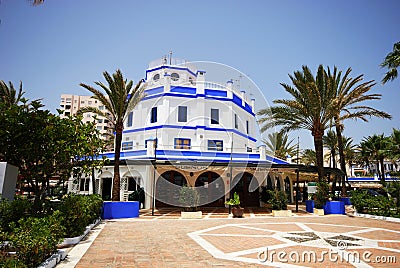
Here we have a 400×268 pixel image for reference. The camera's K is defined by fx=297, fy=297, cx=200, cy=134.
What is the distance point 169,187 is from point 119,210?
703 cm

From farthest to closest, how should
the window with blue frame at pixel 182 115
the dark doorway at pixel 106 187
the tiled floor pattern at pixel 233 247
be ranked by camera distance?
the window with blue frame at pixel 182 115, the dark doorway at pixel 106 187, the tiled floor pattern at pixel 233 247

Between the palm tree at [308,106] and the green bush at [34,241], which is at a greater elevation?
the palm tree at [308,106]

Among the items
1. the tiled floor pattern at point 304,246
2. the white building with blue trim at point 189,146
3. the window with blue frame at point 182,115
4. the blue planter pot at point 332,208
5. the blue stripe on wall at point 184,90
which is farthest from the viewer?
the blue stripe on wall at point 184,90

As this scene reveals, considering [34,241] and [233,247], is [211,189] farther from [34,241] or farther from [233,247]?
[34,241]

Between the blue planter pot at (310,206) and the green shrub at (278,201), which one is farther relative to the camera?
the blue planter pot at (310,206)

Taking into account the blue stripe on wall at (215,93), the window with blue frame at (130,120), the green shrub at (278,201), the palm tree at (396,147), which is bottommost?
the green shrub at (278,201)

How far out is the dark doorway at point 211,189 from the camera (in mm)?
23472

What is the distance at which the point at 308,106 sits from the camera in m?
19.6

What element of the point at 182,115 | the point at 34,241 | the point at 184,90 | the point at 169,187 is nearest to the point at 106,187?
the point at 169,187

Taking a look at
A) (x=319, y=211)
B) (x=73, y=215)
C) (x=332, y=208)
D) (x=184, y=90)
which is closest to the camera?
(x=73, y=215)

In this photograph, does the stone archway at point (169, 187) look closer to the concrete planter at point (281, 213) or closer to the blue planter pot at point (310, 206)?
the concrete planter at point (281, 213)

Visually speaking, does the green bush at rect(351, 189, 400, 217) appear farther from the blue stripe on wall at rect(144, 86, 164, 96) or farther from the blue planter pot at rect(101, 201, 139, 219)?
the blue stripe on wall at rect(144, 86, 164, 96)

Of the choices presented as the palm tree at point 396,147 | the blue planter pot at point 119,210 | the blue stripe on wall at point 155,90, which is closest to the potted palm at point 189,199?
the blue planter pot at point 119,210

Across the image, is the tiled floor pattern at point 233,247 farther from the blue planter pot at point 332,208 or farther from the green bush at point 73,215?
the blue planter pot at point 332,208
